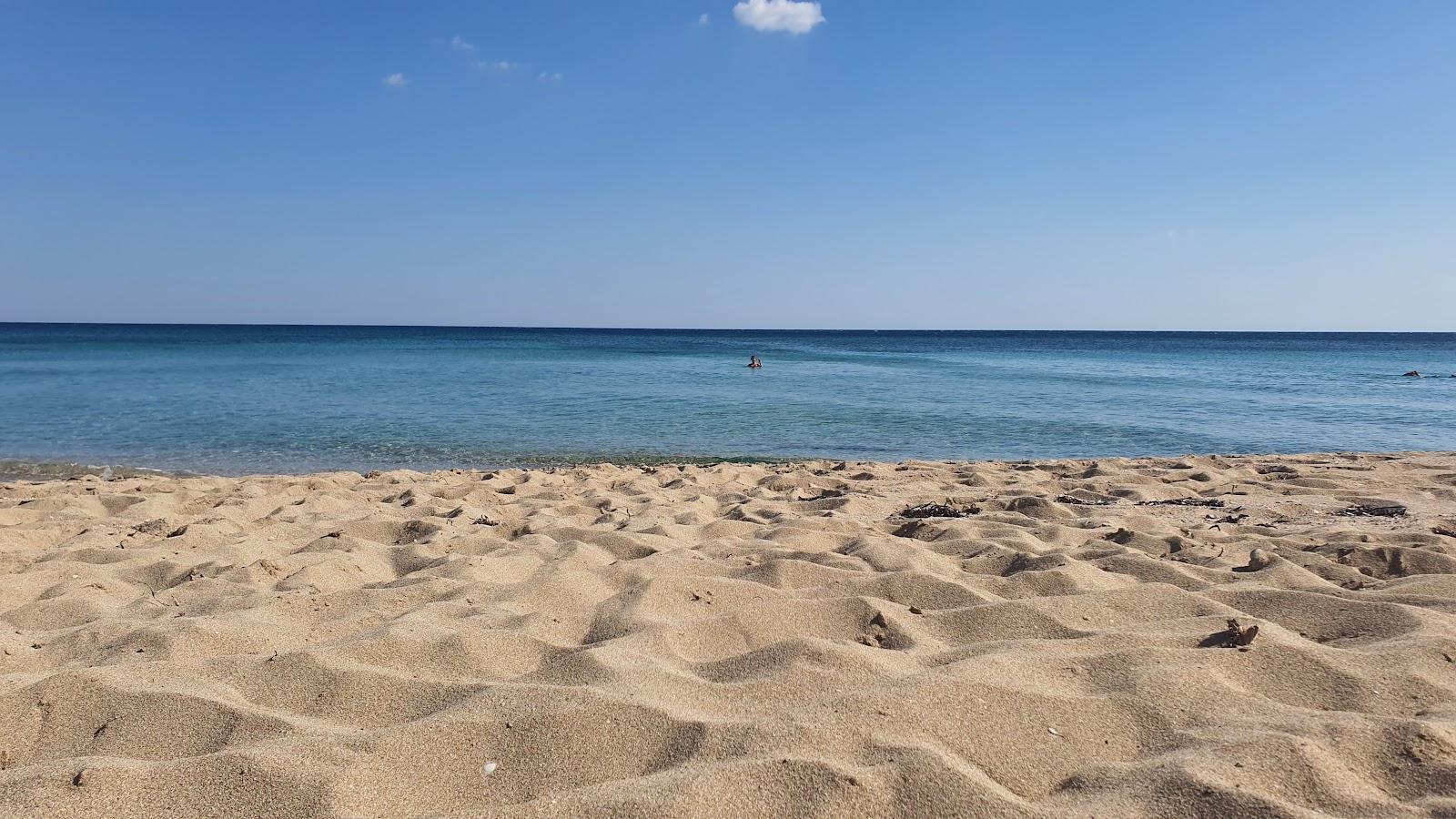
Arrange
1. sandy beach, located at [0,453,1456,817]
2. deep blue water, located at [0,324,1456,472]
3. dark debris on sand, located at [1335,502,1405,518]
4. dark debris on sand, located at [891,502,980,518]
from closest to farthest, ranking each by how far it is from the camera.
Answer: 1. sandy beach, located at [0,453,1456,817]
2. dark debris on sand, located at [1335,502,1405,518]
3. dark debris on sand, located at [891,502,980,518]
4. deep blue water, located at [0,324,1456,472]

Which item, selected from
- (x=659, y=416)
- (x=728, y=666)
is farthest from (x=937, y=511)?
(x=659, y=416)

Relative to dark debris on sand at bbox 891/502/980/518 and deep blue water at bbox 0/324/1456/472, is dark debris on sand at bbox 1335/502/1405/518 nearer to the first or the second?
dark debris on sand at bbox 891/502/980/518

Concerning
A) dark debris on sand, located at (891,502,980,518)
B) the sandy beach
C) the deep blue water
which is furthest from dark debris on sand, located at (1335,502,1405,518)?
the deep blue water

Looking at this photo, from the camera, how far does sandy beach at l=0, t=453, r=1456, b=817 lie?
1995mm

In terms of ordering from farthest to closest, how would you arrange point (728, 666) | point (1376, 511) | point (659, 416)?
1. point (659, 416)
2. point (1376, 511)
3. point (728, 666)

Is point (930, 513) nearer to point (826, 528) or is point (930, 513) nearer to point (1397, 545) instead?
point (826, 528)

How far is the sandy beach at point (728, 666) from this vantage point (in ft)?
6.55

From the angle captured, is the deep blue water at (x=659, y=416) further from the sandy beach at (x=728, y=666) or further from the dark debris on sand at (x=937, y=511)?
the sandy beach at (x=728, y=666)

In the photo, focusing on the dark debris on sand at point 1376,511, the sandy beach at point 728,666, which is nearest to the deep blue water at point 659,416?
the dark debris on sand at point 1376,511

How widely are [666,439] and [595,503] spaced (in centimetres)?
681

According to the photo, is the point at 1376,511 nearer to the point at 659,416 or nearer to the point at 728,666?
the point at 728,666

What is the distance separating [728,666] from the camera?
2.83 metres

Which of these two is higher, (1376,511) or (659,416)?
(1376,511)

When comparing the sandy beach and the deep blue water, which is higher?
the sandy beach
